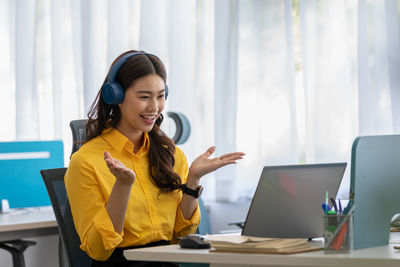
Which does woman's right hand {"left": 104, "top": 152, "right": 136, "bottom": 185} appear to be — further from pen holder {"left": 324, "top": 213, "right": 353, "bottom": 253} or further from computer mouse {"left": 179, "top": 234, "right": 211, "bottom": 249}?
pen holder {"left": 324, "top": 213, "right": 353, "bottom": 253}

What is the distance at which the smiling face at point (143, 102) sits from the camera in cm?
205

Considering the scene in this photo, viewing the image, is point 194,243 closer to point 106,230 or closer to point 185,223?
point 106,230

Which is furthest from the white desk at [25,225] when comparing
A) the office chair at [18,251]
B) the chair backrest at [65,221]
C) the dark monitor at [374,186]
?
the dark monitor at [374,186]

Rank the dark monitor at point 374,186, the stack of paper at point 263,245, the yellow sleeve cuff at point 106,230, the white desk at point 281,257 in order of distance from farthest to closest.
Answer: the yellow sleeve cuff at point 106,230 → the dark monitor at point 374,186 → the stack of paper at point 263,245 → the white desk at point 281,257

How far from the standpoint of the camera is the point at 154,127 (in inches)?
88.7

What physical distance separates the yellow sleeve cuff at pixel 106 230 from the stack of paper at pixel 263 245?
36cm

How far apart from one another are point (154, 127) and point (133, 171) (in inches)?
11.6

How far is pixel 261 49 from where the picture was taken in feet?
13.1

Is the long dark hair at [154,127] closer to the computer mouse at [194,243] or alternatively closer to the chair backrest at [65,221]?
the chair backrest at [65,221]

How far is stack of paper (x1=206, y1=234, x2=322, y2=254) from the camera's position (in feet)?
4.90

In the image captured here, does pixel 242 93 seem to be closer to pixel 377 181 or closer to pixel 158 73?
pixel 158 73

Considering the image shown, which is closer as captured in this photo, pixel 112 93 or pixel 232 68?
pixel 112 93

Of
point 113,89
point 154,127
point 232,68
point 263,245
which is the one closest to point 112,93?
point 113,89

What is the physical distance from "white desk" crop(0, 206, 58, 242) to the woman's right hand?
1.21 meters
